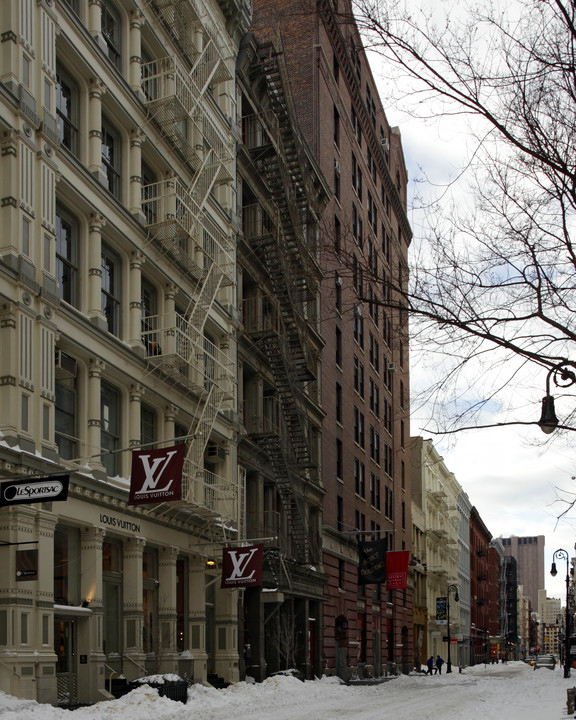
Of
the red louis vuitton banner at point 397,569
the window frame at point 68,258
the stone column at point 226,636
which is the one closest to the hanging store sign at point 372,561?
the red louis vuitton banner at point 397,569

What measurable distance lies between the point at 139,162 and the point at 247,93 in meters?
13.0

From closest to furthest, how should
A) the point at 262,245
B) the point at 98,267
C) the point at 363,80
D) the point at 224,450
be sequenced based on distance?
the point at 98,267
the point at 224,450
the point at 262,245
the point at 363,80

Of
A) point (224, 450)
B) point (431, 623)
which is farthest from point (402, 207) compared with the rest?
point (224, 450)

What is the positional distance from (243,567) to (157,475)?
9.32 metres

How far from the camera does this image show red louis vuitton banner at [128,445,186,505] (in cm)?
2194

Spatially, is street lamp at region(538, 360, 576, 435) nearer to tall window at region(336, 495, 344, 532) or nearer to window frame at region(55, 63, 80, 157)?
window frame at region(55, 63, 80, 157)

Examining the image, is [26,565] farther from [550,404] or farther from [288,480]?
[288,480]

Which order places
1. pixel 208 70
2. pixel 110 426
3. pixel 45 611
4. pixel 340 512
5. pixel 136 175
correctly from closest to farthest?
pixel 45 611 < pixel 110 426 < pixel 136 175 < pixel 208 70 < pixel 340 512

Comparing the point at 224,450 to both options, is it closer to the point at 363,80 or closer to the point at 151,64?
the point at 151,64

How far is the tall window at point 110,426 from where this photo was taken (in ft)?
82.5

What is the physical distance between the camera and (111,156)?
2722 centimetres

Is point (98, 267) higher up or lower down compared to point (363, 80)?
lower down

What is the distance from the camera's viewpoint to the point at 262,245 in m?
38.9

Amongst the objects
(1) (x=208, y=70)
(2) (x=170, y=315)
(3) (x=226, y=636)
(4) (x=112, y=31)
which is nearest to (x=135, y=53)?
(4) (x=112, y=31)
